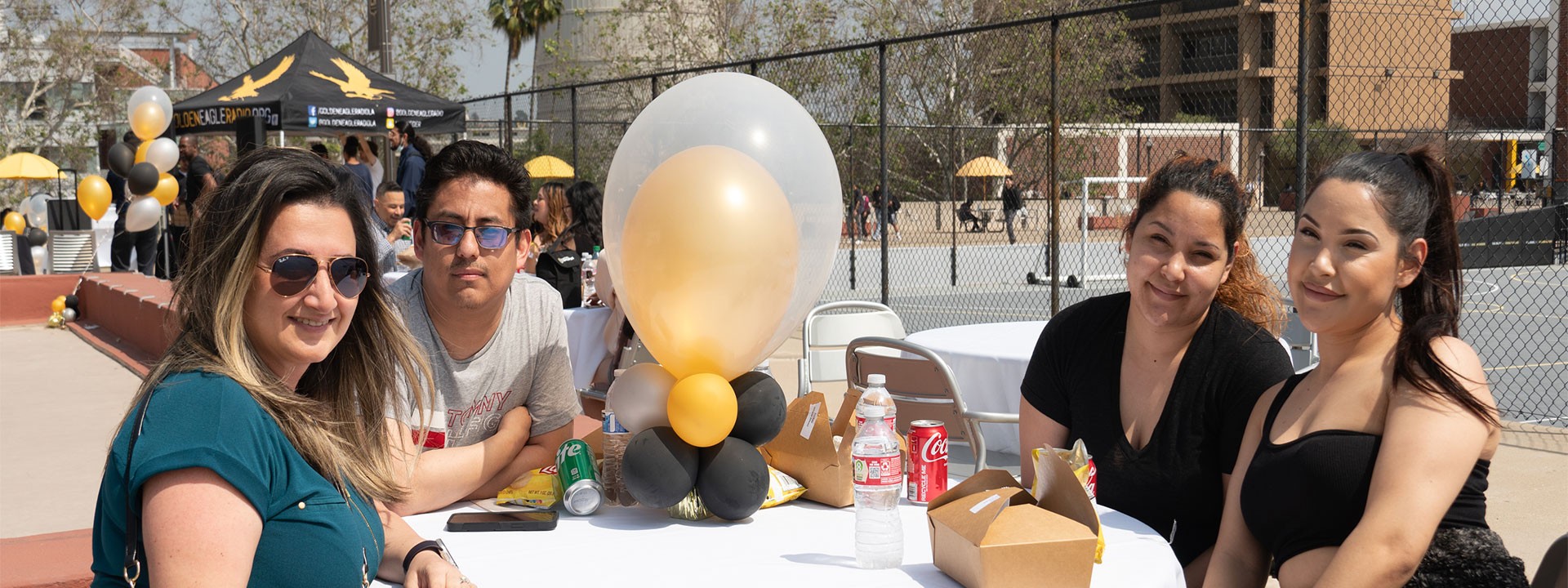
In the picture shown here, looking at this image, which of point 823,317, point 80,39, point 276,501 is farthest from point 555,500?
point 80,39

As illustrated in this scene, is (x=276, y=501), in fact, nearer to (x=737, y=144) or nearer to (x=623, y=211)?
(x=623, y=211)

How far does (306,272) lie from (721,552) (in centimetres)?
89

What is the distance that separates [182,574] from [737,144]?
126cm

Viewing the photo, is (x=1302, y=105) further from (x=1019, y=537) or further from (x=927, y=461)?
(x=1019, y=537)

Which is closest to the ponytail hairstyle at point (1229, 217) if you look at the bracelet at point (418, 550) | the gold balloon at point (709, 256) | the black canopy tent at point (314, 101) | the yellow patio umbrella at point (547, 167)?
the gold balloon at point (709, 256)

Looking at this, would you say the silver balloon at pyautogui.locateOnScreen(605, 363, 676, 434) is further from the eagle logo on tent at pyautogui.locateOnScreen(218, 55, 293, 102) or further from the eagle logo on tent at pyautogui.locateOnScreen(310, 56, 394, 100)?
the eagle logo on tent at pyautogui.locateOnScreen(218, 55, 293, 102)

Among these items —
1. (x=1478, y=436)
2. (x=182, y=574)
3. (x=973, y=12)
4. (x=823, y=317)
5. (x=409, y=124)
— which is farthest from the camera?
(x=973, y=12)

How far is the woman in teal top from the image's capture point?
1.56m

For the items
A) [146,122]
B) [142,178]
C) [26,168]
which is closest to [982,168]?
[146,122]

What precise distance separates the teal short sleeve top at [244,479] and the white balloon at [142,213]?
1128 cm

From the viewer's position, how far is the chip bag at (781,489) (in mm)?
2473

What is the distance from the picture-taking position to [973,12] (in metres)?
25.8

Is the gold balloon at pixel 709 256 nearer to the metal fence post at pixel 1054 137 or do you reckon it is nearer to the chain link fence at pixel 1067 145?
the chain link fence at pixel 1067 145

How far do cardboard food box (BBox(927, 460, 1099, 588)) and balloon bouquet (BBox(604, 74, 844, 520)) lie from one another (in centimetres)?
→ 47
